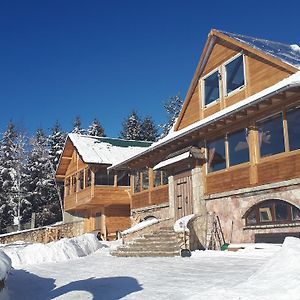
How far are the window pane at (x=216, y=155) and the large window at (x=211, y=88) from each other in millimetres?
2135

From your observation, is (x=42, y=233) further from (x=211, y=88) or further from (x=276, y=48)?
(x=276, y=48)

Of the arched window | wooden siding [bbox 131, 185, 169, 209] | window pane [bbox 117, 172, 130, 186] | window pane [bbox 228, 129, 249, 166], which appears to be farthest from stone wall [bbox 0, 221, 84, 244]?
the arched window

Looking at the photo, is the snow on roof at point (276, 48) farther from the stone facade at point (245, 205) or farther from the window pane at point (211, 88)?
the stone facade at point (245, 205)

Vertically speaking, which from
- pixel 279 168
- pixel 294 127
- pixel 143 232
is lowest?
pixel 143 232

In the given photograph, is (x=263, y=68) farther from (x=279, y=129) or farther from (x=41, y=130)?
(x=41, y=130)

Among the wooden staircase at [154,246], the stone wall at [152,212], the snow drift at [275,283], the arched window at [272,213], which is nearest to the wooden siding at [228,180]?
the arched window at [272,213]

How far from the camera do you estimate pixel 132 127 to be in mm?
48719

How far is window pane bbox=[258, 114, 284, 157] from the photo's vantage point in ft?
38.0

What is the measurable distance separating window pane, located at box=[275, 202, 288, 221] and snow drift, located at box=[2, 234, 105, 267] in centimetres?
757

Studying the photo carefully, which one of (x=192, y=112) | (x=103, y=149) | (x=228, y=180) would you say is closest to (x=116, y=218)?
(x=103, y=149)

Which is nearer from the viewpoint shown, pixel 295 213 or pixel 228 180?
pixel 295 213

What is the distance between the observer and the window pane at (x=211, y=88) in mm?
15555

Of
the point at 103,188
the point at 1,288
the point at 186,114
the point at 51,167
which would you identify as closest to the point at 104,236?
the point at 103,188

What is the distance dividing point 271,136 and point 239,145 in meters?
1.44
